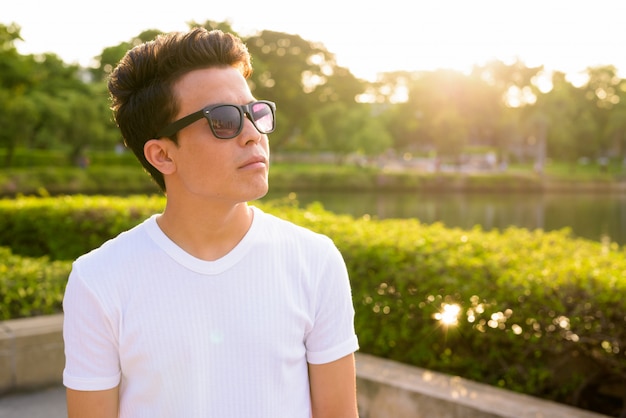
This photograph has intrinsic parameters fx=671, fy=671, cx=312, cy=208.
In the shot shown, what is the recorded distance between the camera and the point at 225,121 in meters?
1.56

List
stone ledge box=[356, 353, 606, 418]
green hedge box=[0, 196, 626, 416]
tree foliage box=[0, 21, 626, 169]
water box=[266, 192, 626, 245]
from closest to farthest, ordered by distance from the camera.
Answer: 1. stone ledge box=[356, 353, 606, 418]
2. green hedge box=[0, 196, 626, 416]
3. water box=[266, 192, 626, 245]
4. tree foliage box=[0, 21, 626, 169]

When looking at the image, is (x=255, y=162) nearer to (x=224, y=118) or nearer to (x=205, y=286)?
(x=224, y=118)

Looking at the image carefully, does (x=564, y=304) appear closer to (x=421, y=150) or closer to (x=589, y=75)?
(x=589, y=75)

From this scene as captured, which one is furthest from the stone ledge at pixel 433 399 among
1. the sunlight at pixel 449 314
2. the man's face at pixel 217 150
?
the man's face at pixel 217 150

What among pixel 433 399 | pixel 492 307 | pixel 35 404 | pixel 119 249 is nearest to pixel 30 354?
pixel 35 404

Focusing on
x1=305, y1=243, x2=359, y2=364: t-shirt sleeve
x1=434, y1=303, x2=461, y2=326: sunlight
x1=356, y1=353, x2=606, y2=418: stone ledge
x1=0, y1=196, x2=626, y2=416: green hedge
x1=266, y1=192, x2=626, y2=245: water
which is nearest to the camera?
x1=305, y1=243, x2=359, y2=364: t-shirt sleeve

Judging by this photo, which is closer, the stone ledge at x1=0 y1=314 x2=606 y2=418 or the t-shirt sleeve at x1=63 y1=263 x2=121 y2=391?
the t-shirt sleeve at x1=63 y1=263 x2=121 y2=391

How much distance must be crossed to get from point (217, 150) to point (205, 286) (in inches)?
12.7

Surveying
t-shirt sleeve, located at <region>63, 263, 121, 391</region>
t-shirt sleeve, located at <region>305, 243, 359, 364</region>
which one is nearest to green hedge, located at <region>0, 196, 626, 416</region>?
t-shirt sleeve, located at <region>305, 243, 359, 364</region>

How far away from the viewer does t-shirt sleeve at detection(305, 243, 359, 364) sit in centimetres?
161

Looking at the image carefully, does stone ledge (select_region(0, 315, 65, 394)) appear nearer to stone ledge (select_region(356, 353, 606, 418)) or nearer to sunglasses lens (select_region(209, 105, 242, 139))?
stone ledge (select_region(356, 353, 606, 418))

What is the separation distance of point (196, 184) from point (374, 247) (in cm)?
291

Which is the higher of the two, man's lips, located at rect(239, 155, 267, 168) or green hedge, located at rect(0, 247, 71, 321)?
man's lips, located at rect(239, 155, 267, 168)

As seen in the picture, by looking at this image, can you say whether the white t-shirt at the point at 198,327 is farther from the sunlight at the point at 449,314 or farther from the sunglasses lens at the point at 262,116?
the sunlight at the point at 449,314
